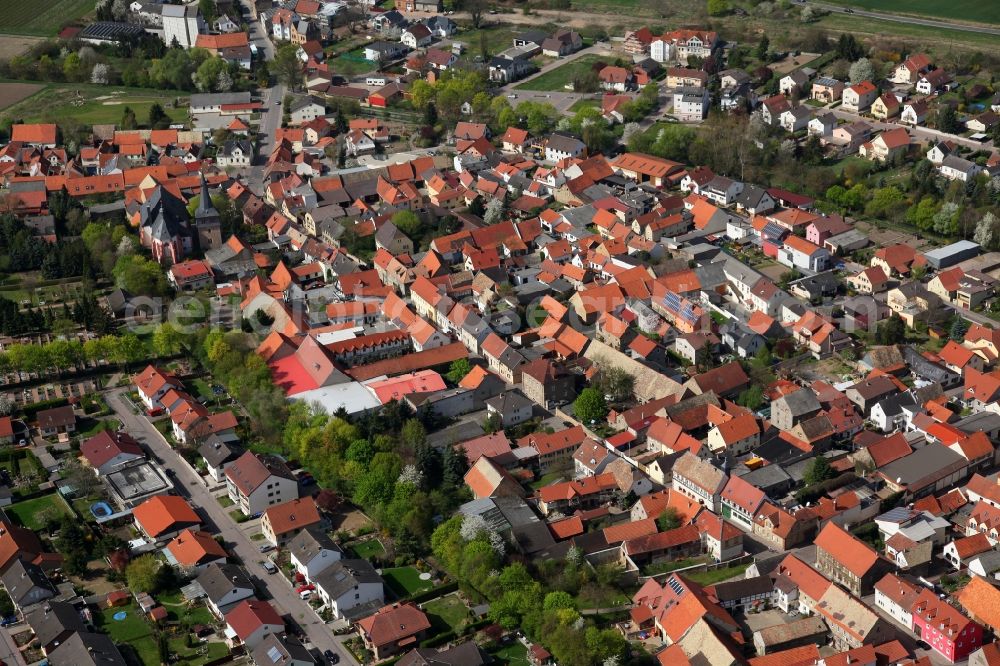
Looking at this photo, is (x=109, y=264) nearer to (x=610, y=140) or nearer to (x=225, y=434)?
(x=225, y=434)

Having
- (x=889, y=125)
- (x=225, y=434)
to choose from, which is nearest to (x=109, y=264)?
(x=225, y=434)

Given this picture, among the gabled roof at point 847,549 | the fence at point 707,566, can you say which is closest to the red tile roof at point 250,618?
the fence at point 707,566

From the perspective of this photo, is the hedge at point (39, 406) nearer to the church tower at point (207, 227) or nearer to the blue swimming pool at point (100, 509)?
the blue swimming pool at point (100, 509)

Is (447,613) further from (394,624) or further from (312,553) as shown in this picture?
(312,553)

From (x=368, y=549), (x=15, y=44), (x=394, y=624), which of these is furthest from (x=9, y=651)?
(x=15, y=44)

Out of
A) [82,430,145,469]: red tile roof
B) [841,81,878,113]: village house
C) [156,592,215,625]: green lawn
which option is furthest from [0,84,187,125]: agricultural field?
[156,592,215,625]: green lawn

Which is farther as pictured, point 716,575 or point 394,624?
point 716,575

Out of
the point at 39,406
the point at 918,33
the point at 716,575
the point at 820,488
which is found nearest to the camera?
the point at 716,575

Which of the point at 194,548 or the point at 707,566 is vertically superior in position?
the point at 194,548
